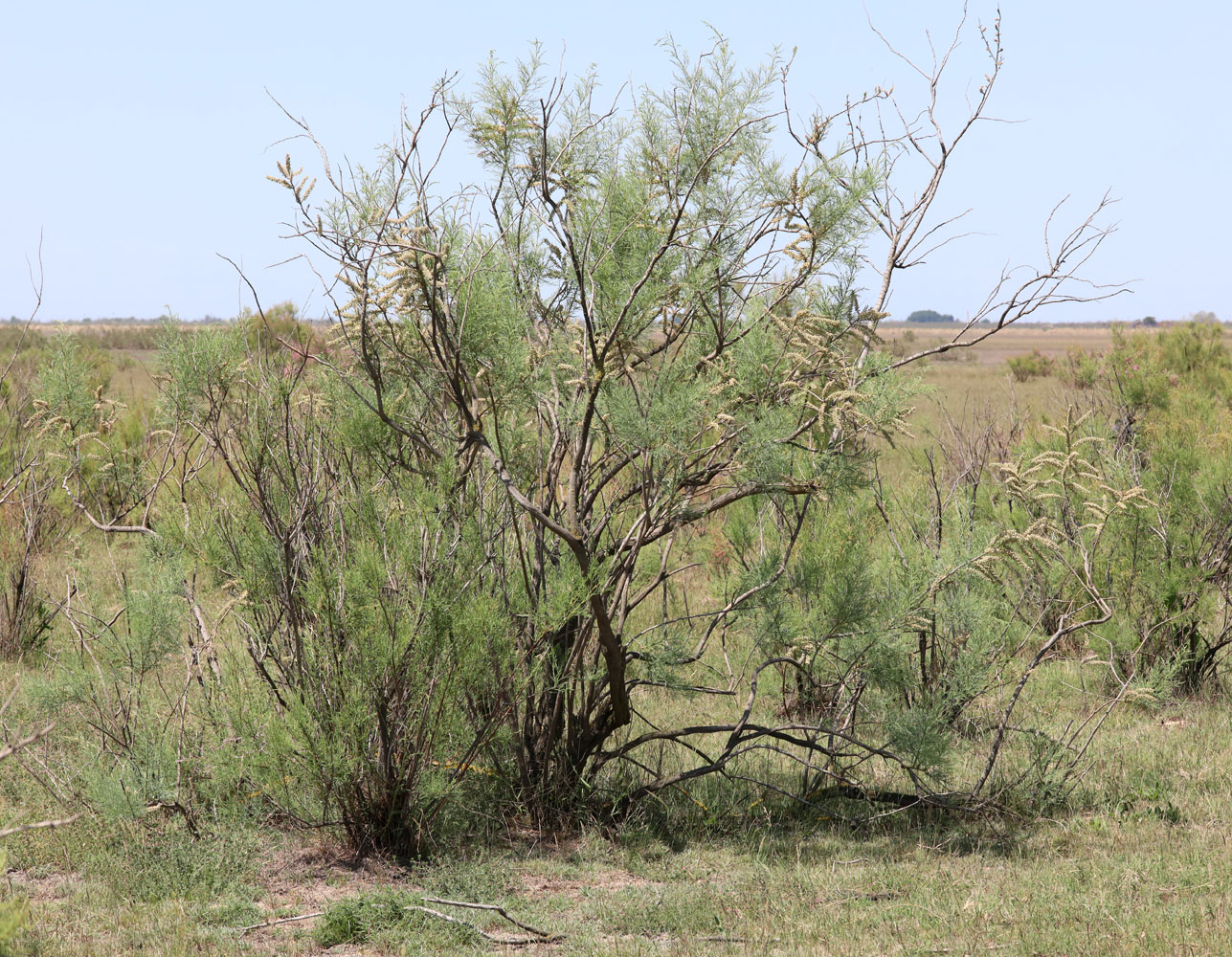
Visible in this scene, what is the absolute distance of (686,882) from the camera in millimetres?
4656

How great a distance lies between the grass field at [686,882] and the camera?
157 inches

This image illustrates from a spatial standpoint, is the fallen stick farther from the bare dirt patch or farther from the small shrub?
the small shrub

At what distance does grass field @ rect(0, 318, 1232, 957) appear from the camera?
Answer: 13.1 ft

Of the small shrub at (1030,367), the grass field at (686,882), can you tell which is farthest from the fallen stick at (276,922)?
the small shrub at (1030,367)

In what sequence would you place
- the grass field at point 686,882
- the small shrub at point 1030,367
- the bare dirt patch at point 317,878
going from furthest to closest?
the small shrub at point 1030,367 < the bare dirt patch at point 317,878 < the grass field at point 686,882

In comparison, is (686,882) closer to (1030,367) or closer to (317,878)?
(317,878)

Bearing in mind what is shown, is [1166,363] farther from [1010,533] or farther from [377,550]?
[377,550]

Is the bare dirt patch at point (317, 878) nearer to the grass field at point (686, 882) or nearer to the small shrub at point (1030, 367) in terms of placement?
the grass field at point (686, 882)

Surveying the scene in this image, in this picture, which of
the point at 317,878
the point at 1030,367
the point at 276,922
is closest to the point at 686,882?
the point at 317,878

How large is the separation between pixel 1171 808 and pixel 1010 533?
5.44 ft

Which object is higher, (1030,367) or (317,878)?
(1030,367)

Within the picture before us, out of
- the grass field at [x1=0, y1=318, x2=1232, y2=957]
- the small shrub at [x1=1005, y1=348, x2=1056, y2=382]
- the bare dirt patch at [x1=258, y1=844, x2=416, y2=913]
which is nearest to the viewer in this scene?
the grass field at [x1=0, y1=318, x2=1232, y2=957]

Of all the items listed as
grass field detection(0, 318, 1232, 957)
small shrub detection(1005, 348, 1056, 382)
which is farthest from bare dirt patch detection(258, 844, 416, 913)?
small shrub detection(1005, 348, 1056, 382)

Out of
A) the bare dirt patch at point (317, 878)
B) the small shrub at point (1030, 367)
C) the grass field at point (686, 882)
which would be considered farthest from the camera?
the small shrub at point (1030, 367)
